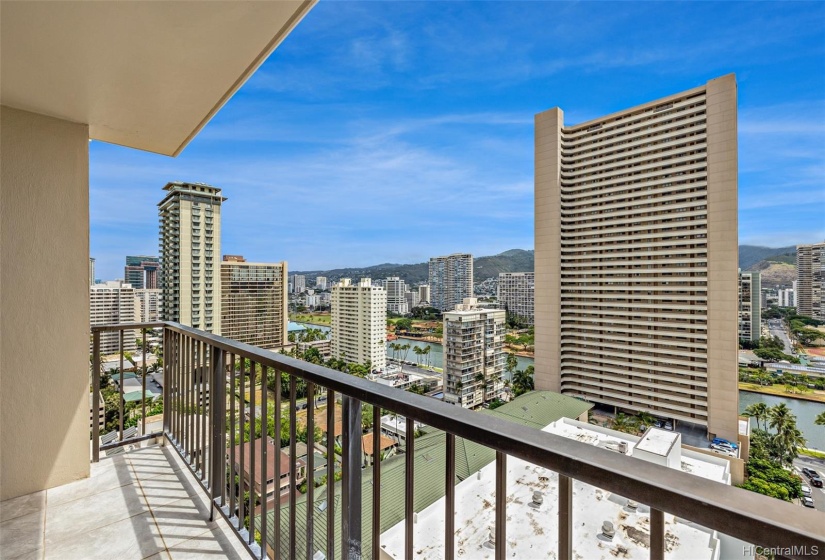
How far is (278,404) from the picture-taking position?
3.85ft

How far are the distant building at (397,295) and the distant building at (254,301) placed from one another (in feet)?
50.2

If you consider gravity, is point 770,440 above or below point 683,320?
below

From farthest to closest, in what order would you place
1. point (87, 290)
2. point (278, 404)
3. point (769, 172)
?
1. point (769, 172)
2. point (87, 290)
3. point (278, 404)

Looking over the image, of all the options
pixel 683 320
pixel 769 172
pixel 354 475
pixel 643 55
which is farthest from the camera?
pixel 643 55

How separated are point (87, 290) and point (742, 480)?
64.4ft

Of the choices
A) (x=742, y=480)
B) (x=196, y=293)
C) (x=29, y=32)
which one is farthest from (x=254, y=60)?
(x=742, y=480)

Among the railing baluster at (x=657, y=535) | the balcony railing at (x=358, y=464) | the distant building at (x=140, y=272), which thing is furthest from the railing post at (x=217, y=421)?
the distant building at (x=140, y=272)

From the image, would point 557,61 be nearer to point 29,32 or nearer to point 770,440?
point 770,440

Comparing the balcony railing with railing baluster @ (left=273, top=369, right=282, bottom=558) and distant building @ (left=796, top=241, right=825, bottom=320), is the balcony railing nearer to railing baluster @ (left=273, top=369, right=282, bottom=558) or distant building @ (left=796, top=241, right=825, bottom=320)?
railing baluster @ (left=273, top=369, right=282, bottom=558)

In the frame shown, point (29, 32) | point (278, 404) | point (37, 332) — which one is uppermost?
point (29, 32)

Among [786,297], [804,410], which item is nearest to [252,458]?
[786,297]

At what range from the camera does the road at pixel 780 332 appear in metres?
16.2

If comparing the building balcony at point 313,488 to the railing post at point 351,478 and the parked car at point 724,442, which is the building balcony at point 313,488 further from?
the parked car at point 724,442

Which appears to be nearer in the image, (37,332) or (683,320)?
(37,332)
